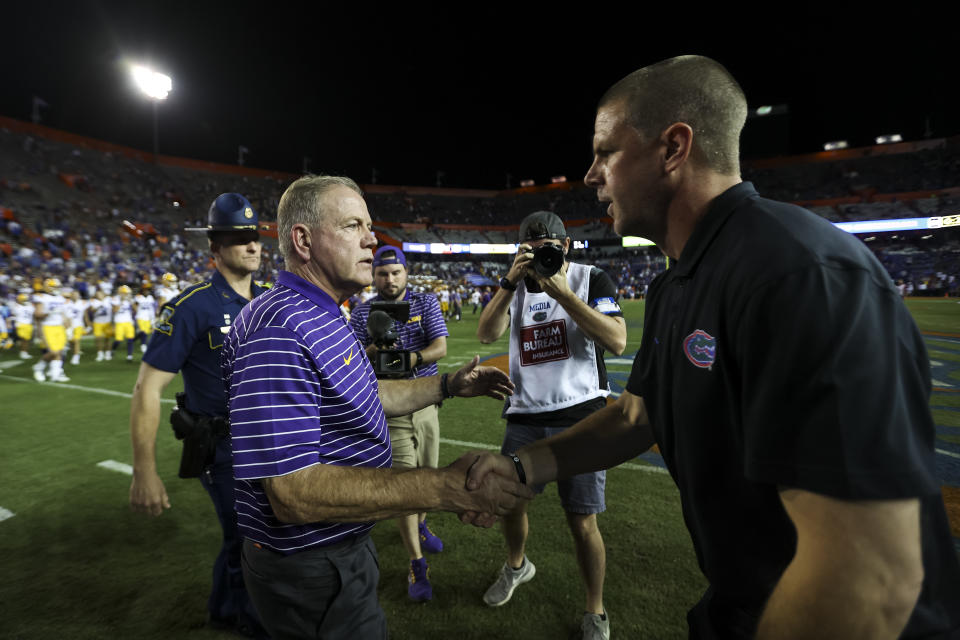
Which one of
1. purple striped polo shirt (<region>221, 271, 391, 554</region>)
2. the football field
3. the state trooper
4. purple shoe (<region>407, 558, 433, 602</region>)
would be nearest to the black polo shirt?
purple striped polo shirt (<region>221, 271, 391, 554</region>)

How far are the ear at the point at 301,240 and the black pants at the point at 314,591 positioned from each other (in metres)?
1.19

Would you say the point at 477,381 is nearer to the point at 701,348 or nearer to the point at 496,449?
A: the point at 701,348

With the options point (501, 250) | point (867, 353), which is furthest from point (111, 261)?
point (501, 250)

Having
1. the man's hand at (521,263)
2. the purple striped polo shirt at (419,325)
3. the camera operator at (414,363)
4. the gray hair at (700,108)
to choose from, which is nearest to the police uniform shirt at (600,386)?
the man's hand at (521,263)

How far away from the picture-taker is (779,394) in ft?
2.88

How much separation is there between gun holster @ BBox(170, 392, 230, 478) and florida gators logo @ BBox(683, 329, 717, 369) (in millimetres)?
2679

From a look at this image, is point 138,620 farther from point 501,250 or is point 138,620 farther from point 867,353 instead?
point 501,250

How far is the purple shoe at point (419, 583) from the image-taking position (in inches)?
132

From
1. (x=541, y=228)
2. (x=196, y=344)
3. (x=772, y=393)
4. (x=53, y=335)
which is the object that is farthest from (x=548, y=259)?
(x=53, y=335)

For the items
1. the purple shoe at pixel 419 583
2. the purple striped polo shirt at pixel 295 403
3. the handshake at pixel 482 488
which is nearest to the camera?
the purple striped polo shirt at pixel 295 403

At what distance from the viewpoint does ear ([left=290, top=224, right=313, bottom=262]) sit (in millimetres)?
1988

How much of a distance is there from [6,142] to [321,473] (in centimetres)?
5253

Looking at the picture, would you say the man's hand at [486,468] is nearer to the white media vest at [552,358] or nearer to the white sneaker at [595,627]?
the white media vest at [552,358]

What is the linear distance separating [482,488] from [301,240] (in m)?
1.26
